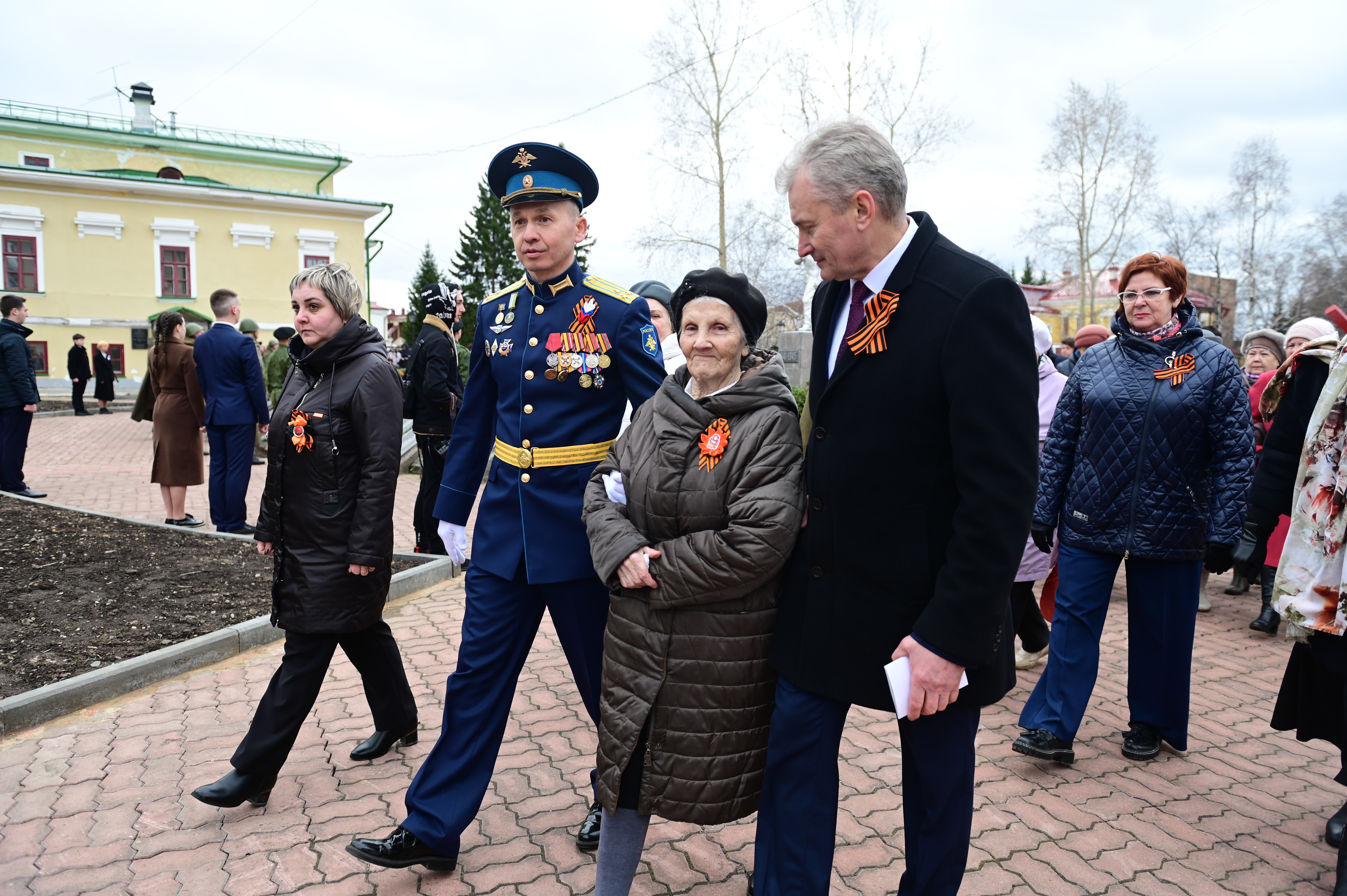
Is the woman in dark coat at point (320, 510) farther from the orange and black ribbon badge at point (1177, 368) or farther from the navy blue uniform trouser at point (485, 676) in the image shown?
the orange and black ribbon badge at point (1177, 368)

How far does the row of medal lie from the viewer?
2844 mm

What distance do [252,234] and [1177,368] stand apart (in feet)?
120

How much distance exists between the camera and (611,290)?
2.97m

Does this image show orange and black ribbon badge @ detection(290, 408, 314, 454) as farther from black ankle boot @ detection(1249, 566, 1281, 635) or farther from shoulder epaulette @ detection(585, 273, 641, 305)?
black ankle boot @ detection(1249, 566, 1281, 635)

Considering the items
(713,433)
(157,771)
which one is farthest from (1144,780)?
(157,771)

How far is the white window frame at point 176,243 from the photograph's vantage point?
33.2 m

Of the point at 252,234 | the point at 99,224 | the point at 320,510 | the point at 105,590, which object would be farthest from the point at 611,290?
the point at 99,224

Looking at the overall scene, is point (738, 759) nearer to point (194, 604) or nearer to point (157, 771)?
point (157, 771)

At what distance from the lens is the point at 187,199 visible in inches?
1316

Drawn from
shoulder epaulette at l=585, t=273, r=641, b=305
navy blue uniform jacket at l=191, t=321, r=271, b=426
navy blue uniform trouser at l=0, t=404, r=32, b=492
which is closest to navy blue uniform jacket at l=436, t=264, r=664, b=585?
shoulder epaulette at l=585, t=273, r=641, b=305

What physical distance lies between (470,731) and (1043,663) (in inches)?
→ 142

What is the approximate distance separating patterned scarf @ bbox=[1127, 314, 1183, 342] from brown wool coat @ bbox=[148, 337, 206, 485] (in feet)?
24.6

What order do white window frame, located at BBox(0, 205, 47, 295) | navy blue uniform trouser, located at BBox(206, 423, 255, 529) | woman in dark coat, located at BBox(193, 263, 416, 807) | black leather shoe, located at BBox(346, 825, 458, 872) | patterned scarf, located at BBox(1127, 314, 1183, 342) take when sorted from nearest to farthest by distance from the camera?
black leather shoe, located at BBox(346, 825, 458, 872)
woman in dark coat, located at BBox(193, 263, 416, 807)
patterned scarf, located at BBox(1127, 314, 1183, 342)
navy blue uniform trouser, located at BBox(206, 423, 255, 529)
white window frame, located at BBox(0, 205, 47, 295)

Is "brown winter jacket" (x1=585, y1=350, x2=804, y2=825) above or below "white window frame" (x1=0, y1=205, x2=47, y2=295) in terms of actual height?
below
